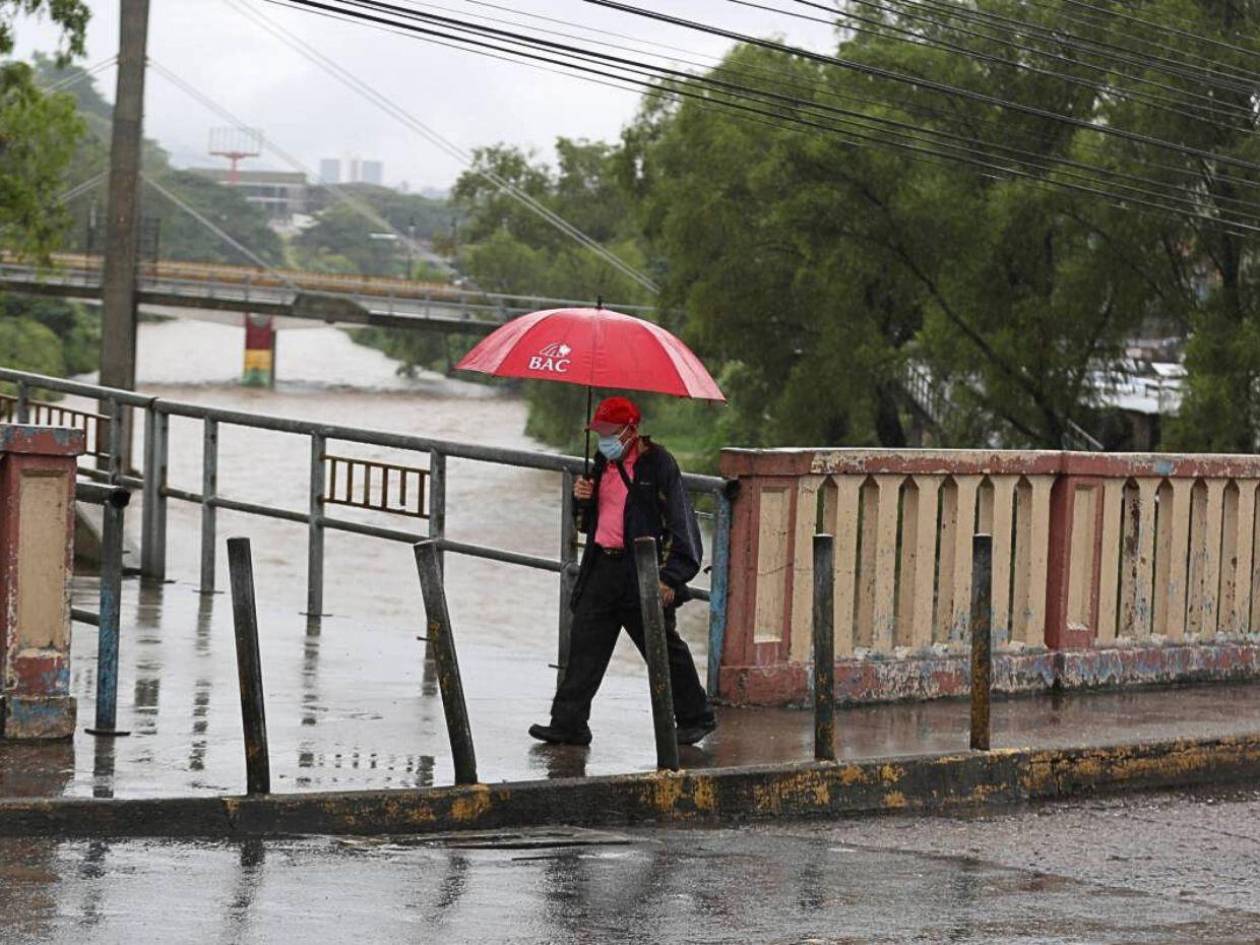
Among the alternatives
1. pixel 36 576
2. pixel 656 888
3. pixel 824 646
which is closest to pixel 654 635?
pixel 824 646

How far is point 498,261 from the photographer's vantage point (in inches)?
3278

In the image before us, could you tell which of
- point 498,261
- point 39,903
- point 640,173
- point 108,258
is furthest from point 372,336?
point 39,903

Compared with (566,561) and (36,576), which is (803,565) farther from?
(36,576)

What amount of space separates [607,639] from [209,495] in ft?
15.9

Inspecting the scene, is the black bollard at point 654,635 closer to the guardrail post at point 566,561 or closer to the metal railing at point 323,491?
the metal railing at point 323,491

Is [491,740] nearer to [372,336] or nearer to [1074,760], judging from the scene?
[1074,760]

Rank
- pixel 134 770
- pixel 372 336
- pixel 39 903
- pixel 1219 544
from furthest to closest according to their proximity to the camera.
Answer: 1. pixel 372 336
2. pixel 1219 544
3. pixel 134 770
4. pixel 39 903

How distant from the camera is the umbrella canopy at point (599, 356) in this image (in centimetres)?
898

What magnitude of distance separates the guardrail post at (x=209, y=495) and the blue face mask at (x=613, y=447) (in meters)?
4.68

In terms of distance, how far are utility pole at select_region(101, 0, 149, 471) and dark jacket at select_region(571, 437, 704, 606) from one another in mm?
22141

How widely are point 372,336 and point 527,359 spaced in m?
132

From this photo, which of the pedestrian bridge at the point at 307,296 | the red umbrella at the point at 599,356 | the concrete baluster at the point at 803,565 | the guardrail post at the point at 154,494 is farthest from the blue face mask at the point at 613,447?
the pedestrian bridge at the point at 307,296

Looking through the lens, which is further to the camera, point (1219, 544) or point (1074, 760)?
point (1219, 544)

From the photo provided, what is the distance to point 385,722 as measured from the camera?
378 inches
